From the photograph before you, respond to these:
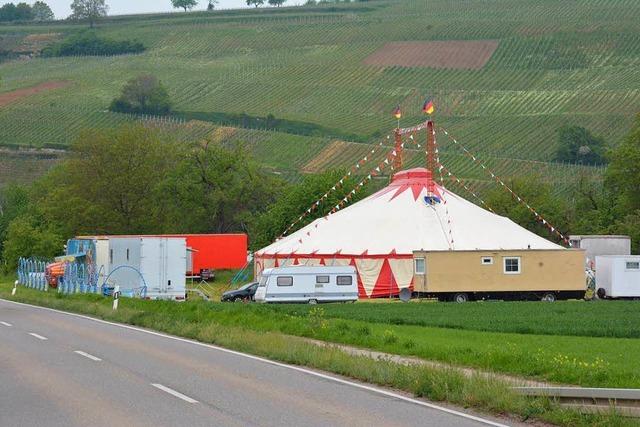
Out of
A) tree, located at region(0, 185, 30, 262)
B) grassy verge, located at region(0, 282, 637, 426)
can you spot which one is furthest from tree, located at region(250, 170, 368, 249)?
tree, located at region(0, 185, 30, 262)

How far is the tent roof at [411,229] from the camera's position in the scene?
54.9m

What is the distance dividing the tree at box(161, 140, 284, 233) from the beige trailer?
1379 inches

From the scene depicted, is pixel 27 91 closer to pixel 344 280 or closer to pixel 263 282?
pixel 263 282

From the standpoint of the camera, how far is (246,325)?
2969 cm

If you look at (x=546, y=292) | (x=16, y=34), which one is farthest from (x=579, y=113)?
(x=16, y=34)

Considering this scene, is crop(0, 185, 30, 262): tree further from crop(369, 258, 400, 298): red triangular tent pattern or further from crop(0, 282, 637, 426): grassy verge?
crop(0, 282, 637, 426): grassy verge

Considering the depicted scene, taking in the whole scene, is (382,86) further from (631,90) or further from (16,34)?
(16,34)

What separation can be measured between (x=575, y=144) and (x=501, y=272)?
4633 centimetres

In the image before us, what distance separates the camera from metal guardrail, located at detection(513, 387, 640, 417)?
44.0ft

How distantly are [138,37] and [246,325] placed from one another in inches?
5197

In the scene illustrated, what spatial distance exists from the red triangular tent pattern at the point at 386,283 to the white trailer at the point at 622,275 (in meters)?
8.99

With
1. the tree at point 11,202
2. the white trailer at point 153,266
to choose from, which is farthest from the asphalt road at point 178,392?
the tree at point 11,202

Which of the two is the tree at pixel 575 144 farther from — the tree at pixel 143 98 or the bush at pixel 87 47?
the bush at pixel 87 47

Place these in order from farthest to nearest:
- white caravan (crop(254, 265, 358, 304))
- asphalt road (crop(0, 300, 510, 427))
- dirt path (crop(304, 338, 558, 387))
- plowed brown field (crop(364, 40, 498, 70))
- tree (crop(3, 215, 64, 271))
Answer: plowed brown field (crop(364, 40, 498, 70)) < tree (crop(3, 215, 64, 271)) < white caravan (crop(254, 265, 358, 304)) < dirt path (crop(304, 338, 558, 387)) < asphalt road (crop(0, 300, 510, 427))
